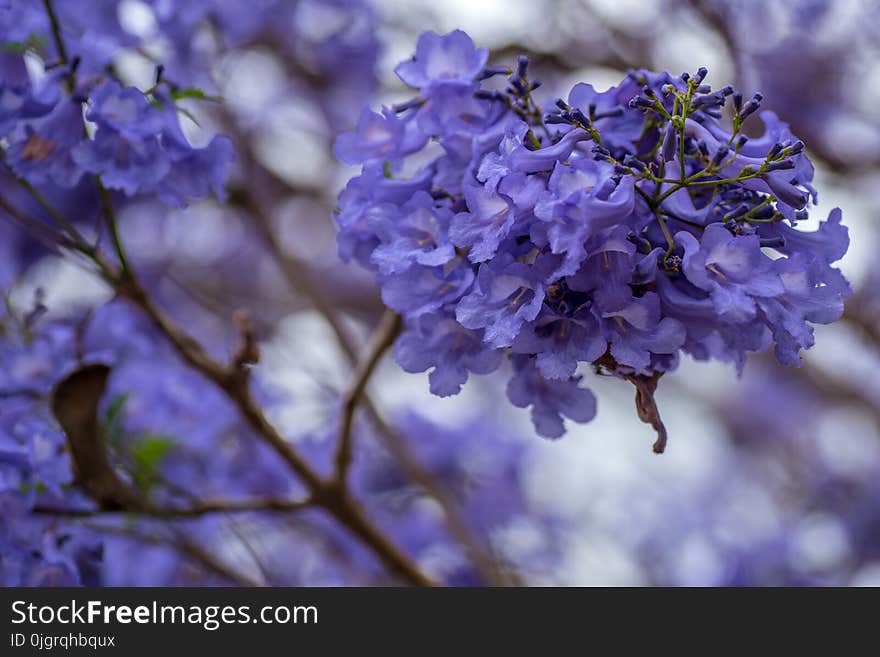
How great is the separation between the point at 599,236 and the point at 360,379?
92 cm

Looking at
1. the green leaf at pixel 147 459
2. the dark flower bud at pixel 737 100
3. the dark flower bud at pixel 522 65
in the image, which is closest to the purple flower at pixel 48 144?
the green leaf at pixel 147 459

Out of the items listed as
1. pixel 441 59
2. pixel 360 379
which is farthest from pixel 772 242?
pixel 360 379

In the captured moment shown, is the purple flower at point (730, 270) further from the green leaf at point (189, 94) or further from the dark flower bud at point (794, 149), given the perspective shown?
the green leaf at point (189, 94)

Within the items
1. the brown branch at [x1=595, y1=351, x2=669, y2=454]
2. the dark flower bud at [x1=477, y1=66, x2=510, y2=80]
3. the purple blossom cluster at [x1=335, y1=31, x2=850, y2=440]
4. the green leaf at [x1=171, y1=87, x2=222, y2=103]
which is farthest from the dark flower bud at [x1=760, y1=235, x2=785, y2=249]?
the green leaf at [x1=171, y1=87, x2=222, y2=103]

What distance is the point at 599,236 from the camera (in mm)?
1183

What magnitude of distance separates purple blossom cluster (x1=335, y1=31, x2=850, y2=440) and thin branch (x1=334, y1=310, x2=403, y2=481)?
1.20 ft

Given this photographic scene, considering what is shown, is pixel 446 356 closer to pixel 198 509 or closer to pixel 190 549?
pixel 198 509

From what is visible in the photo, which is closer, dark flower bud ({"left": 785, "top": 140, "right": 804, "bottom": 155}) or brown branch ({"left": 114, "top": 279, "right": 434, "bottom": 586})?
dark flower bud ({"left": 785, "top": 140, "right": 804, "bottom": 155})

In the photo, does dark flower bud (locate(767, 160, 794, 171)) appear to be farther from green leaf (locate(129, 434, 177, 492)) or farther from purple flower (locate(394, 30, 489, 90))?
green leaf (locate(129, 434, 177, 492))

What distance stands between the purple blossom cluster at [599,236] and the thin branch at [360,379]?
37cm

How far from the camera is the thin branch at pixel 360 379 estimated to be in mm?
1843

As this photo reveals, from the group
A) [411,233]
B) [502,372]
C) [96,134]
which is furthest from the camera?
[502,372]

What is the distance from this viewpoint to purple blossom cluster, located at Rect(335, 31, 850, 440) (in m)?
1.21
